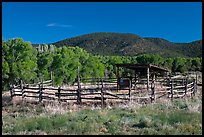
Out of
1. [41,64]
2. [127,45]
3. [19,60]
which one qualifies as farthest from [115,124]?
[127,45]

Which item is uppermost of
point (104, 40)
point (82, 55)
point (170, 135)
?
point (104, 40)

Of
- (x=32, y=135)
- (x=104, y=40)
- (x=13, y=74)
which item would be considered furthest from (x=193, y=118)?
(x=104, y=40)

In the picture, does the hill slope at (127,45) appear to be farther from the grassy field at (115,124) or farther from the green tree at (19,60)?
the grassy field at (115,124)

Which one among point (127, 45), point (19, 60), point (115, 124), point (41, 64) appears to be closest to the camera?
point (115, 124)

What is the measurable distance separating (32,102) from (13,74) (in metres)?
17.3

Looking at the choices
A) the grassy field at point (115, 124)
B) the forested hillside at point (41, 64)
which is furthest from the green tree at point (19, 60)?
the grassy field at point (115, 124)

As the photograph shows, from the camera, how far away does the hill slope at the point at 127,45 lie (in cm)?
10462

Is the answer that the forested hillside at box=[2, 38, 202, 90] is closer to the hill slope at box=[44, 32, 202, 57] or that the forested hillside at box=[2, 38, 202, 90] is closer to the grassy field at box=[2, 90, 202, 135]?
the grassy field at box=[2, 90, 202, 135]

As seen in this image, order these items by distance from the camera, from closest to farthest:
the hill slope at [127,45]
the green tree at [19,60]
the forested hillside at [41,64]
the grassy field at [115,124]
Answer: the grassy field at [115,124] < the green tree at [19,60] < the forested hillside at [41,64] < the hill slope at [127,45]

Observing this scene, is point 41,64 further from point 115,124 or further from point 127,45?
point 127,45

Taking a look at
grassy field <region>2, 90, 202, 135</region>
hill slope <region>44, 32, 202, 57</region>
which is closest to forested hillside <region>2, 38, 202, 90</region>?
grassy field <region>2, 90, 202, 135</region>

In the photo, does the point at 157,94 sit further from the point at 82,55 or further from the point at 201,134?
the point at 82,55

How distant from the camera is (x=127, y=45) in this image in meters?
117

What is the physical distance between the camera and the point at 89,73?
44.0 meters
